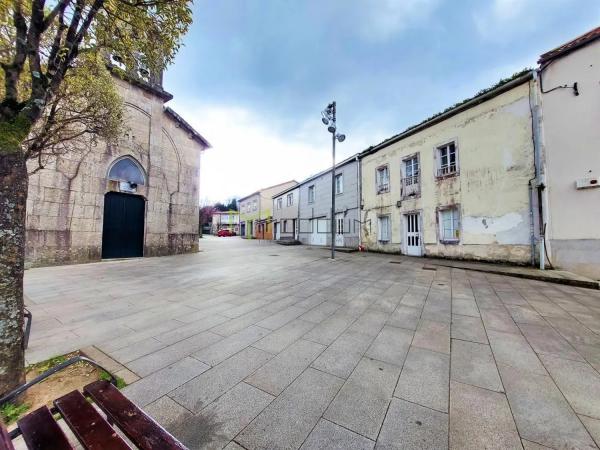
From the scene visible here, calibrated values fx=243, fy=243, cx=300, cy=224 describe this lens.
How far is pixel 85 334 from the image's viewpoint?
3182mm

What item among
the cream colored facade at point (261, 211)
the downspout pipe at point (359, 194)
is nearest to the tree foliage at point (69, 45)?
the downspout pipe at point (359, 194)

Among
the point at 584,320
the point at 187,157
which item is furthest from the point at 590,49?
the point at 187,157

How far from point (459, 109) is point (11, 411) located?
13.7 metres

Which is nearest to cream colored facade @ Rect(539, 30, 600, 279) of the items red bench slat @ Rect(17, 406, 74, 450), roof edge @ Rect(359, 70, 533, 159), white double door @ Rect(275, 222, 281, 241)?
roof edge @ Rect(359, 70, 533, 159)

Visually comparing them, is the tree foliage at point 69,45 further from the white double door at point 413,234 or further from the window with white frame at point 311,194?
the window with white frame at point 311,194

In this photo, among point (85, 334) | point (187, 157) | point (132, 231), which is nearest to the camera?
point (85, 334)

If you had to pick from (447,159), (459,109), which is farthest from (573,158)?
(459,109)

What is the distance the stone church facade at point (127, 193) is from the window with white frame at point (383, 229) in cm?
1032

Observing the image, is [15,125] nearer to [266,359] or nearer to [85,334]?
[85,334]

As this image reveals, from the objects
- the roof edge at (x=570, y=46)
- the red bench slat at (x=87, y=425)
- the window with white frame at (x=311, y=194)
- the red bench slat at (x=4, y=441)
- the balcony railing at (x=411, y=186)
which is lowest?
the red bench slat at (x=87, y=425)

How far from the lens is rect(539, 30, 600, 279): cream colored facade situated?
269 inches

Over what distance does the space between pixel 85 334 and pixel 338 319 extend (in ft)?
11.3

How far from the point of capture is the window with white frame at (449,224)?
33.8ft

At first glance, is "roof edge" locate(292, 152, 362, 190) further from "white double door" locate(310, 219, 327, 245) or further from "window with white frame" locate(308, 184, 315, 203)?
"white double door" locate(310, 219, 327, 245)
